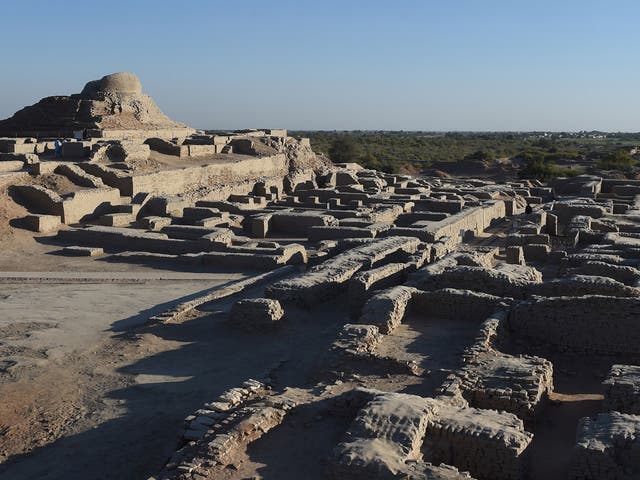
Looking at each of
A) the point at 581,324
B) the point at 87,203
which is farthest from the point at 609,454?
the point at 87,203

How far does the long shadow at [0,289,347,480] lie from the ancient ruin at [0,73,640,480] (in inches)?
1.3

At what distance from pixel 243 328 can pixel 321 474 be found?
503cm

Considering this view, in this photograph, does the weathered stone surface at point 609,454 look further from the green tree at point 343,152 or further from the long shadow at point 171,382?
the green tree at point 343,152

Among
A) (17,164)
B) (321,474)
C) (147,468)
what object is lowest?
(147,468)

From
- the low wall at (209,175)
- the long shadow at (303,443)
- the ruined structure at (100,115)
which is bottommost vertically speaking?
the long shadow at (303,443)

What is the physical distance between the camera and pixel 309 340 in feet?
32.4

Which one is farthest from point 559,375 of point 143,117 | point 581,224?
point 143,117

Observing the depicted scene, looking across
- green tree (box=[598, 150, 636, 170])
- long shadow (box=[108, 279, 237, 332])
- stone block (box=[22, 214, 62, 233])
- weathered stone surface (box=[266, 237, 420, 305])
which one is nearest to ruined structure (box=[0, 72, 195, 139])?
stone block (box=[22, 214, 62, 233])

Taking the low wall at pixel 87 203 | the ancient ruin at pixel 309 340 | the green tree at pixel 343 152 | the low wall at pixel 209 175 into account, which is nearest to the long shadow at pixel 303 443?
the ancient ruin at pixel 309 340

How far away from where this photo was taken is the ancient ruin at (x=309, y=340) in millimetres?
5777

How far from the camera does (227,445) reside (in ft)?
18.9

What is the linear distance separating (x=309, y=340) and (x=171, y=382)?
2192 millimetres

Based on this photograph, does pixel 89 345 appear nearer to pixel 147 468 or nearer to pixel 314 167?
pixel 147 468

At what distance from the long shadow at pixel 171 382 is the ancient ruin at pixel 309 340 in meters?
0.03
